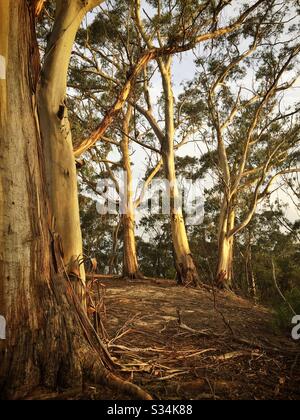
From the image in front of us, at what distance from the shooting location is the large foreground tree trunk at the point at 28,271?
2.05 metres

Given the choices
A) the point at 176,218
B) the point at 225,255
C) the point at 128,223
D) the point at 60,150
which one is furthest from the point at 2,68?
the point at 128,223

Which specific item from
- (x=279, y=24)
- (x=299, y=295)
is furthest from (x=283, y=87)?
(x=299, y=295)

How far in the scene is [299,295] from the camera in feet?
14.0

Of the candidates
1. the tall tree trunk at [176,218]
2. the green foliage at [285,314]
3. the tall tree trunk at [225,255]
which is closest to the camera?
the green foliage at [285,314]

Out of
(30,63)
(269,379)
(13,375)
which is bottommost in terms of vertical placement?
(269,379)

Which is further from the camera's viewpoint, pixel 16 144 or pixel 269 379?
pixel 269 379

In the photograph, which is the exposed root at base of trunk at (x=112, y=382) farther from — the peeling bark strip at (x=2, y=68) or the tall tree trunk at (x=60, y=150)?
the peeling bark strip at (x=2, y=68)

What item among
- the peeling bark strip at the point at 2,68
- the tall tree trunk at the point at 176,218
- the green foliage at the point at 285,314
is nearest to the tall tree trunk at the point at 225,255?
the tall tree trunk at the point at 176,218

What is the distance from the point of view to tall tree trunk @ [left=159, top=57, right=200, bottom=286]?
8664 millimetres

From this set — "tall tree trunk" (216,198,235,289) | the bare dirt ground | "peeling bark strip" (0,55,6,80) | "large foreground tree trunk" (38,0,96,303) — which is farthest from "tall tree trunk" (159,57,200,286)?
"peeling bark strip" (0,55,6,80)

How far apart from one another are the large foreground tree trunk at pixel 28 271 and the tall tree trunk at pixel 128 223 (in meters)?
8.05

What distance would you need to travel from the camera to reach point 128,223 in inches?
441
